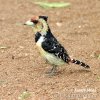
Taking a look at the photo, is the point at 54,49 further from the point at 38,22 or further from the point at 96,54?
the point at 96,54

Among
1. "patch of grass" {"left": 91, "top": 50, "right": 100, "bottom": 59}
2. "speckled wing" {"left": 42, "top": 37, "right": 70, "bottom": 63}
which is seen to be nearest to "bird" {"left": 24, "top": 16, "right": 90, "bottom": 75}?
"speckled wing" {"left": 42, "top": 37, "right": 70, "bottom": 63}

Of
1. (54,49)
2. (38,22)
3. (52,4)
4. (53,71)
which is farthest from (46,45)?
(52,4)

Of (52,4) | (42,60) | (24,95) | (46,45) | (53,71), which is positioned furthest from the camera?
(52,4)

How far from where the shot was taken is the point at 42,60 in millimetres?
9422

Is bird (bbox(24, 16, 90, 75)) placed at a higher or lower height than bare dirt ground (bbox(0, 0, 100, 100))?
higher

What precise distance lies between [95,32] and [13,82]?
3424mm

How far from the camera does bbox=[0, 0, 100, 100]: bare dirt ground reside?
25.4 ft

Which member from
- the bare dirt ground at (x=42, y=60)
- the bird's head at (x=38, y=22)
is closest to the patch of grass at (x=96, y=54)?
the bare dirt ground at (x=42, y=60)

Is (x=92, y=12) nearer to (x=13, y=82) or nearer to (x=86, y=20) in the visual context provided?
(x=86, y=20)

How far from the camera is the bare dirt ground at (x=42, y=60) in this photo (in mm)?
7746

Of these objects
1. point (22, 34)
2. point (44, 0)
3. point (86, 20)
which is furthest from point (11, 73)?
point (44, 0)

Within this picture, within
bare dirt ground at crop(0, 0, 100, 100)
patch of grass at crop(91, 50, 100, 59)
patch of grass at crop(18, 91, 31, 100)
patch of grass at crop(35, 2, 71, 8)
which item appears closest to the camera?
patch of grass at crop(18, 91, 31, 100)

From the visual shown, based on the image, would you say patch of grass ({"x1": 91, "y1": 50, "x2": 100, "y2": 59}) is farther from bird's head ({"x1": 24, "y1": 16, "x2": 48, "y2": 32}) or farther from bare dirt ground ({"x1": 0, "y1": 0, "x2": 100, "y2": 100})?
bird's head ({"x1": 24, "y1": 16, "x2": 48, "y2": 32})

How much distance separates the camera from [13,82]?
8.16m
